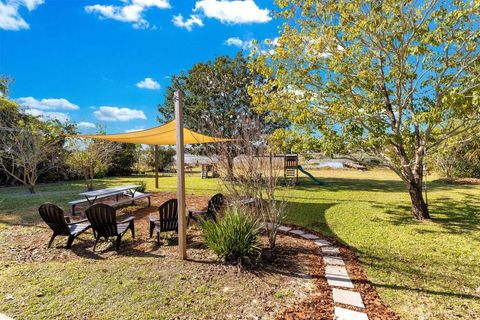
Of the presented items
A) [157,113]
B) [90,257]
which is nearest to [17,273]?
[90,257]

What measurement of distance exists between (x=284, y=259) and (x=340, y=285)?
1.11 m

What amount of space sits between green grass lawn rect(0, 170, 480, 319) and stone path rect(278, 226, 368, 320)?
1.26 ft

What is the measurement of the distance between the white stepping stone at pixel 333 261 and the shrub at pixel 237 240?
122cm

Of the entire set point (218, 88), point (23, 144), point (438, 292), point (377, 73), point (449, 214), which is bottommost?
point (438, 292)

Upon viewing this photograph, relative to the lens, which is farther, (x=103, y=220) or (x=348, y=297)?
(x=103, y=220)

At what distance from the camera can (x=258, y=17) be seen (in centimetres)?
841

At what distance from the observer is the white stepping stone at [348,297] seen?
3.25 meters

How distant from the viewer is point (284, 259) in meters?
4.63

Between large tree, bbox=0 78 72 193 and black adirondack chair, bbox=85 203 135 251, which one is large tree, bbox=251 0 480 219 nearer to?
black adirondack chair, bbox=85 203 135 251

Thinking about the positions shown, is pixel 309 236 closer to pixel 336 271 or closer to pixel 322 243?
pixel 322 243

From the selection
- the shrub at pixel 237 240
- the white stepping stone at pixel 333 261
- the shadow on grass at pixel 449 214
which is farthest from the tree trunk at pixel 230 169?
the shadow on grass at pixel 449 214

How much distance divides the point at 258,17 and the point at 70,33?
692cm

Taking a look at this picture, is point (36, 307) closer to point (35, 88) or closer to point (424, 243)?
point (424, 243)

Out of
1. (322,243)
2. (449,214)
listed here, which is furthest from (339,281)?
(449,214)
